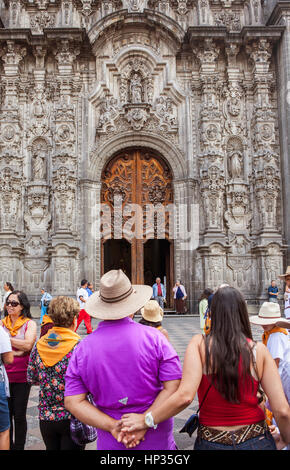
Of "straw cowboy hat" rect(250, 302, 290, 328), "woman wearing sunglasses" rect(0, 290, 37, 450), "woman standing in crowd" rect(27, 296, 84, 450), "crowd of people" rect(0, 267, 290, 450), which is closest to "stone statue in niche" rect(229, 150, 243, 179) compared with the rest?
"straw cowboy hat" rect(250, 302, 290, 328)

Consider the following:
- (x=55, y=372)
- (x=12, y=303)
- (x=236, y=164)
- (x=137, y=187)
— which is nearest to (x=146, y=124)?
(x=137, y=187)

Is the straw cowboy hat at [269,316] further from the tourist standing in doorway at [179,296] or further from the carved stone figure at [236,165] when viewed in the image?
the carved stone figure at [236,165]

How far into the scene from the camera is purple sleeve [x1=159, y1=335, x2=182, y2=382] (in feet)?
7.01

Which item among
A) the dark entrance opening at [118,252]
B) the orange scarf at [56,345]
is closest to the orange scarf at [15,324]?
the orange scarf at [56,345]

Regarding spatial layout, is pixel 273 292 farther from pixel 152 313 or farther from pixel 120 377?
pixel 120 377

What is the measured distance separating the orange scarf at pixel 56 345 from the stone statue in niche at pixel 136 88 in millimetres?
14181

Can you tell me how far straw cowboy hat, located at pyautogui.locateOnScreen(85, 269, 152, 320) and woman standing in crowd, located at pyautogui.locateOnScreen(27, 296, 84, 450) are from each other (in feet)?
2.01

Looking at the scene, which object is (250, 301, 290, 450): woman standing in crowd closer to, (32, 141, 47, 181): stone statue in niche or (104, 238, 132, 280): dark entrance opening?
(32, 141, 47, 181): stone statue in niche

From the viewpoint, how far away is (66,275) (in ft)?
47.1

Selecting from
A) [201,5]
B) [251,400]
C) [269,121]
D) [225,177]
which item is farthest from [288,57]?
[251,400]

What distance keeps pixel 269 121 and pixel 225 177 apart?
270 centimetres

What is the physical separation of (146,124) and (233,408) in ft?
48.7

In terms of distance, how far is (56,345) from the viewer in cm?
289
